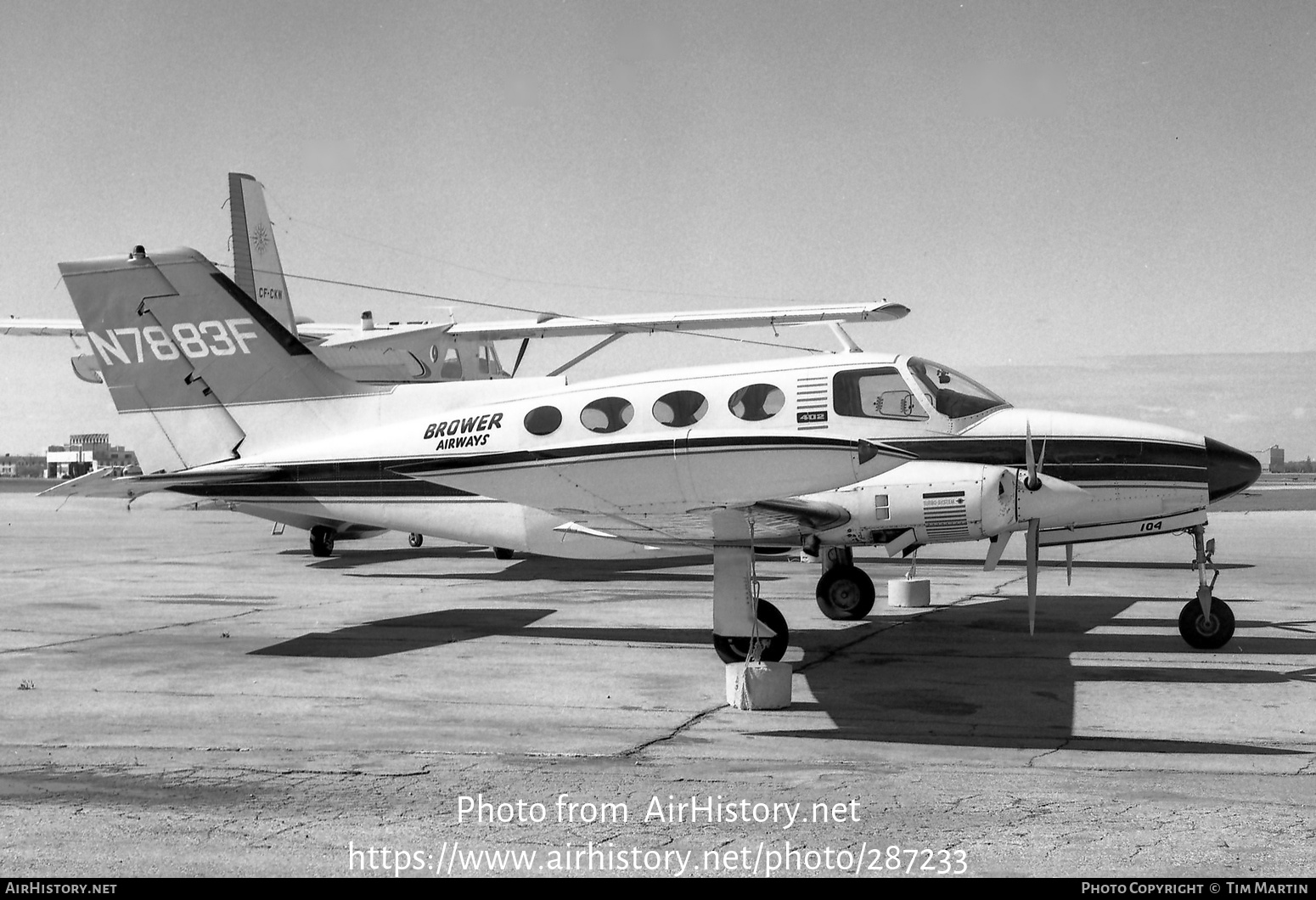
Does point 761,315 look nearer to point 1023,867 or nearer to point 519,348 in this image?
point 519,348

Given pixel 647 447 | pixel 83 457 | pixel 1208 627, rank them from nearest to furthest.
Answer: pixel 647 447
pixel 1208 627
pixel 83 457

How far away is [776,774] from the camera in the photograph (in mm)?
6875

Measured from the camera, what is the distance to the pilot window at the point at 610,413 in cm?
1067

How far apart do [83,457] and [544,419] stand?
11383cm

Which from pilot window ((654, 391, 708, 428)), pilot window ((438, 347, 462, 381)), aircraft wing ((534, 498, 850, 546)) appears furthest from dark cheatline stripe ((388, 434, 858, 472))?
pilot window ((438, 347, 462, 381))

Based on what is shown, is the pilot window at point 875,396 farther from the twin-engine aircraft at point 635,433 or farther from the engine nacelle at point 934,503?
the engine nacelle at point 934,503

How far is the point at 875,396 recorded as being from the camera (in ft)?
37.3

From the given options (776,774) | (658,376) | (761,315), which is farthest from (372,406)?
(761,315)

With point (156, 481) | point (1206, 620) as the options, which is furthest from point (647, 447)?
point (1206, 620)

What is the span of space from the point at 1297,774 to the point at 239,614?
12441 mm

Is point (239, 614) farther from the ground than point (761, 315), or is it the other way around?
point (761, 315)

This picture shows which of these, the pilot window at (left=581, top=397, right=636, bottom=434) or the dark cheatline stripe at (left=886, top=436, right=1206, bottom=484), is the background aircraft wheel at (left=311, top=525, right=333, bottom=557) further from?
the dark cheatline stripe at (left=886, top=436, right=1206, bottom=484)

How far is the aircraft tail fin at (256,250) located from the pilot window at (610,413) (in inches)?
719

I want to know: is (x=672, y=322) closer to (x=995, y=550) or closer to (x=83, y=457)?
(x=995, y=550)
